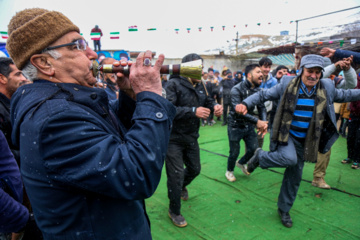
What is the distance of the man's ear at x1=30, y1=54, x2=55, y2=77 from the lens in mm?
1149

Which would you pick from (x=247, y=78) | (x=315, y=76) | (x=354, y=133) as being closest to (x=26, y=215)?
(x=315, y=76)

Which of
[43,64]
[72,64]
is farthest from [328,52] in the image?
[43,64]

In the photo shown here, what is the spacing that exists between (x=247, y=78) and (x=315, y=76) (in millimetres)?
1608

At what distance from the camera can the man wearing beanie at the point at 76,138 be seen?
0.92 meters

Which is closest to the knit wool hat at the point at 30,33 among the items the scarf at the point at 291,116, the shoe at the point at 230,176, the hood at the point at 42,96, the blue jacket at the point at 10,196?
the hood at the point at 42,96

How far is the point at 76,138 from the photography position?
0.92 meters

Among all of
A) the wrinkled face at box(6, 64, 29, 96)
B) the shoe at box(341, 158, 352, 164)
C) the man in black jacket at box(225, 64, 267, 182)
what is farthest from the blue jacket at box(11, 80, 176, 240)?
A: the shoe at box(341, 158, 352, 164)

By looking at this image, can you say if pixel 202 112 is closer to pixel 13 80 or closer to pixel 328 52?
pixel 328 52

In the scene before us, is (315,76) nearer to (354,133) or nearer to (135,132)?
(135,132)

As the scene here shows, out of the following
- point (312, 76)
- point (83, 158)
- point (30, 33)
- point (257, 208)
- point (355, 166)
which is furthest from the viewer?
point (355, 166)

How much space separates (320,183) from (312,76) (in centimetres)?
219

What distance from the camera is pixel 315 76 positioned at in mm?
2928

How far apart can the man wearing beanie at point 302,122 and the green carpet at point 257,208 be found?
304 mm

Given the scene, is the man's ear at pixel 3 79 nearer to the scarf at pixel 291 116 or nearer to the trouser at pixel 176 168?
the trouser at pixel 176 168
